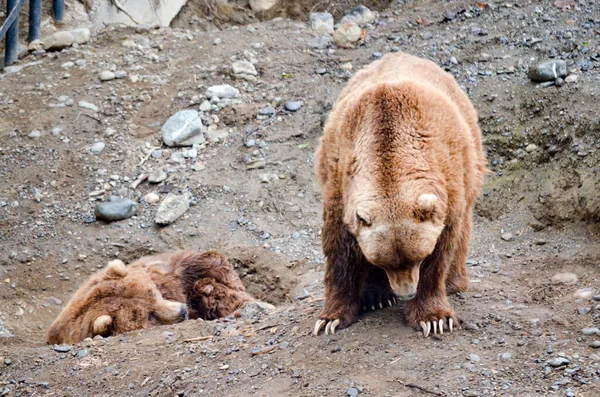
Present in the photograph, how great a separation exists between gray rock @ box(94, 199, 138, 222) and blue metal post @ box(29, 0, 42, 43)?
4.12 m

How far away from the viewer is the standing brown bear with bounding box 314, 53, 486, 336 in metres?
5.18

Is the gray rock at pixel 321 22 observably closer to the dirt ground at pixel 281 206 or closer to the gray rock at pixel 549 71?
the dirt ground at pixel 281 206

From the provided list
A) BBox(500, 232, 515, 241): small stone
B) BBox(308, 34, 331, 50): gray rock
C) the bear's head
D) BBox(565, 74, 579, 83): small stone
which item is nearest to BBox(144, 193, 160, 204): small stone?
the bear's head

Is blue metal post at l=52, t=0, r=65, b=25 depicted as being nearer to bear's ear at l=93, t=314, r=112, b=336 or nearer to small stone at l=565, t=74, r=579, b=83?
bear's ear at l=93, t=314, r=112, b=336

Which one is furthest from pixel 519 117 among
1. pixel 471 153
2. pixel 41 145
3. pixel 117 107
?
pixel 41 145

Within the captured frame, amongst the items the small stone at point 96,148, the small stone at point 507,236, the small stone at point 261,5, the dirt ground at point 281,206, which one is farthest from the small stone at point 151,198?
the small stone at point 261,5

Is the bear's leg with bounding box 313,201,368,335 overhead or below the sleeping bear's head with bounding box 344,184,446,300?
below

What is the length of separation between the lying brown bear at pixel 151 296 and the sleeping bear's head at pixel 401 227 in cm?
337

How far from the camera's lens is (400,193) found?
5.20 metres

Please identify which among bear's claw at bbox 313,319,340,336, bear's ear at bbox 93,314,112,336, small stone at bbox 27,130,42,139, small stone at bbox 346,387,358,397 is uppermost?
small stone at bbox 27,130,42,139

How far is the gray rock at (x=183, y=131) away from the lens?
35.9 ft

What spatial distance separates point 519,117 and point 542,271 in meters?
2.84

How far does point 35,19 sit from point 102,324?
6861mm

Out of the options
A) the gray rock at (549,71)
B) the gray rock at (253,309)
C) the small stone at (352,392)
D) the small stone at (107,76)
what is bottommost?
the gray rock at (253,309)
